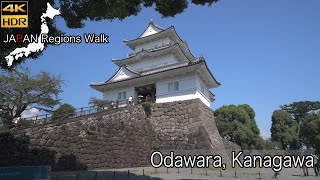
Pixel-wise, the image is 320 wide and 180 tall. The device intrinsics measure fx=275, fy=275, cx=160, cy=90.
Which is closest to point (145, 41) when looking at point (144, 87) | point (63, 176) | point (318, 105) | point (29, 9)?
point (144, 87)

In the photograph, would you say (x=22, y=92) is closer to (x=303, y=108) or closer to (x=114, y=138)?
(x=114, y=138)

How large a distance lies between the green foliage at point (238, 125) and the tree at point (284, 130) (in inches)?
210

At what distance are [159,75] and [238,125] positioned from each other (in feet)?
47.7

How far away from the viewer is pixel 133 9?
368 inches

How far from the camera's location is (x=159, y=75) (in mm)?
23703

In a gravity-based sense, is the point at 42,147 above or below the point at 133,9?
below

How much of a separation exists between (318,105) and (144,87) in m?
37.3

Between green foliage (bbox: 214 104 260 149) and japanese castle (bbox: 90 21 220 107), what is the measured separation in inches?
185

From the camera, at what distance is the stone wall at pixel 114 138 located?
13312 millimetres

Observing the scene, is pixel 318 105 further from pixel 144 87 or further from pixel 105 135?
pixel 105 135

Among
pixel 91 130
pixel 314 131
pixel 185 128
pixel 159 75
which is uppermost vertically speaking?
pixel 159 75

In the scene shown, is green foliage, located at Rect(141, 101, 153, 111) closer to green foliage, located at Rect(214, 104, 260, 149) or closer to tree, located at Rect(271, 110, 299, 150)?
green foliage, located at Rect(214, 104, 260, 149)

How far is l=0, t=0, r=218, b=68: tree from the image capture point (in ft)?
26.9

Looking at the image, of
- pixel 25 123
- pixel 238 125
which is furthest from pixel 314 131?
pixel 25 123
